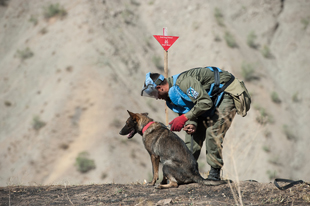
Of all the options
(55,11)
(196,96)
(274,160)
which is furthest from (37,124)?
(274,160)

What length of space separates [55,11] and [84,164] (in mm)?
12484

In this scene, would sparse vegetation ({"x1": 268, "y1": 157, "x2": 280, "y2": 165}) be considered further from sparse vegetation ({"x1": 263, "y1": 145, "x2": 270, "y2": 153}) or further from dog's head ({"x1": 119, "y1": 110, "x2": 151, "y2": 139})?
dog's head ({"x1": 119, "y1": 110, "x2": 151, "y2": 139})

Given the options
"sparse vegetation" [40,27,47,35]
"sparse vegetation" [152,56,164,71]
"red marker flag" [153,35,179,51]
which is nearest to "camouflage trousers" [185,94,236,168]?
"red marker flag" [153,35,179,51]

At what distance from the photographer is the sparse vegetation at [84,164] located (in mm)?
13617

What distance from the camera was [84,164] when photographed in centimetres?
1371

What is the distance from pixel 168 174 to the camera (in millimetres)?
5207

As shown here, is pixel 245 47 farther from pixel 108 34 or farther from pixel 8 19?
pixel 8 19

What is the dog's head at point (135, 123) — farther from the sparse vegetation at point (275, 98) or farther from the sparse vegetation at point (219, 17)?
the sparse vegetation at point (219, 17)

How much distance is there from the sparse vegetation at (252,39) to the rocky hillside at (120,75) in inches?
3.0

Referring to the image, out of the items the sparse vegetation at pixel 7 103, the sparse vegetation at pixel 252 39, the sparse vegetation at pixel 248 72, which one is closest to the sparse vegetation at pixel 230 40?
the sparse vegetation at pixel 252 39

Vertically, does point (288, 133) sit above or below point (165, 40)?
below

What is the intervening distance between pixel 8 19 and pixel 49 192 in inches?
861

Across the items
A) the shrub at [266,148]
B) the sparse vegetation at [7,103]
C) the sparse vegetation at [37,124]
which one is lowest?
the shrub at [266,148]

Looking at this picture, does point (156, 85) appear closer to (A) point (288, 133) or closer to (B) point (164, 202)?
(B) point (164, 202)
